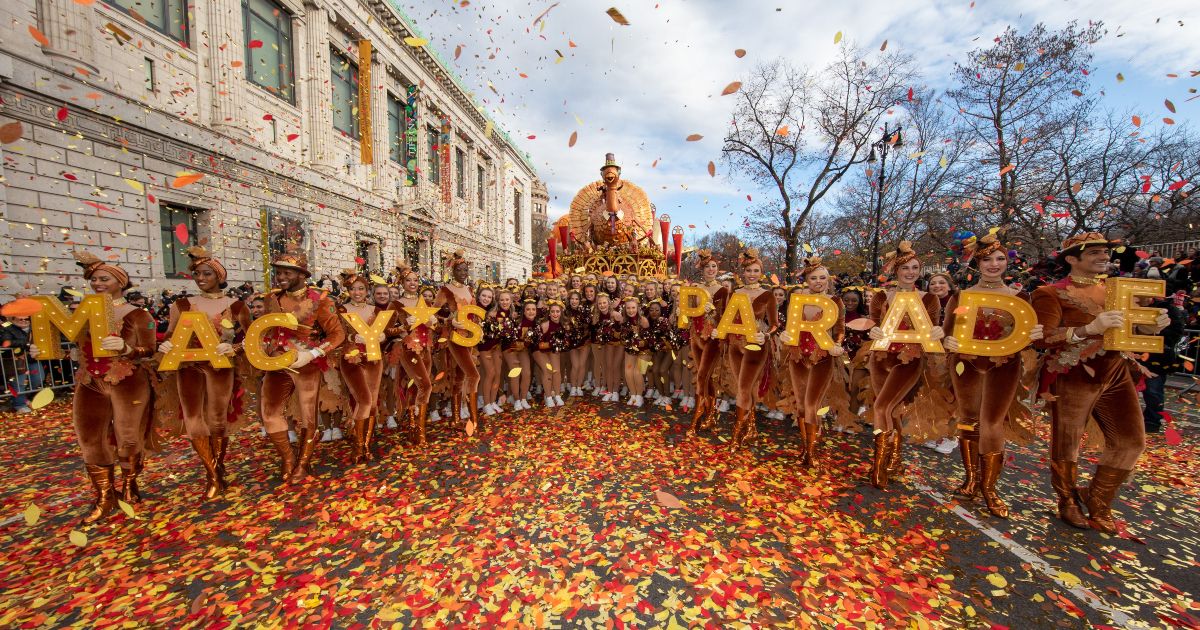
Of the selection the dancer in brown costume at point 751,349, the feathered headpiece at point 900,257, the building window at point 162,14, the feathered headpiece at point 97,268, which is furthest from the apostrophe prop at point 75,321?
the building window at point 162,14

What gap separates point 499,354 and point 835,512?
16.1 feet

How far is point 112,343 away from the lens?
3.40m

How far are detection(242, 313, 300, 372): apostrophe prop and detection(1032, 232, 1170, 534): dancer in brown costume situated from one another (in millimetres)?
6702

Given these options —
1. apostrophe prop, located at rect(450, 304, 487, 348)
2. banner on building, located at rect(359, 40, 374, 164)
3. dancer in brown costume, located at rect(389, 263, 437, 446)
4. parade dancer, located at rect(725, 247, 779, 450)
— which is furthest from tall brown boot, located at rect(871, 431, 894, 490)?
banner on building, located at rect(359, 40, 374, 164)

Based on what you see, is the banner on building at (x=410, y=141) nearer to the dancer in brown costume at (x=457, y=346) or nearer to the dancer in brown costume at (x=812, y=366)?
the dancer in brown costume at (x=457, y=346)

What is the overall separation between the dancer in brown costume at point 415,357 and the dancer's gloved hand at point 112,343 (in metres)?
2.22

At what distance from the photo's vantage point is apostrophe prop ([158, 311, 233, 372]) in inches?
147

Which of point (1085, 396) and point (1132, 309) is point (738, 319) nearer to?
point (1085, 396)

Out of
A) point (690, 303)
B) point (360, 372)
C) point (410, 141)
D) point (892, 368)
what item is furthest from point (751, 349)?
point (410, 141)

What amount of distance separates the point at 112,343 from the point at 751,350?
6.09 m

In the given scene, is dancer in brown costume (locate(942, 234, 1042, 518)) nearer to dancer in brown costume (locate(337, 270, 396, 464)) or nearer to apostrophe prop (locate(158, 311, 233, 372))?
dancer in brown costume (locate(337, 270, 396, 464))

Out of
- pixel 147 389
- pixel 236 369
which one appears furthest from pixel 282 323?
pixel 147 389

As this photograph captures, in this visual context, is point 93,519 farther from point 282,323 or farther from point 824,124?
point 824,124

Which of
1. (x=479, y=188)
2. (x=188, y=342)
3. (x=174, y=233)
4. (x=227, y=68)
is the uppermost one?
(x=479, y=188)
